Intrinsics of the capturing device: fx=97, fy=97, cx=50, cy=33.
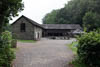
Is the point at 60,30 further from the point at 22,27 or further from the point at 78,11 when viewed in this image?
the point at 22,27

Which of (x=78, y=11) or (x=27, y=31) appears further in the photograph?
(x=78, y=11)

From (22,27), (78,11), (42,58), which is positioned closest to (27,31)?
(22,27)

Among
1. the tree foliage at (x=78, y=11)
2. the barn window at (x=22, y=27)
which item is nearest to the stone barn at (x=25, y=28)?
the barn window at (x=22, y=27)

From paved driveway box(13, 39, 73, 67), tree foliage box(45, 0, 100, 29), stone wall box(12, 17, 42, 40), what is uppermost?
tree foliage box(45, 0, 100, 29)

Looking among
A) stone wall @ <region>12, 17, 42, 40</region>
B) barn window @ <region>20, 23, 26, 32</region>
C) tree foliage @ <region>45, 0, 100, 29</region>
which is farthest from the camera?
tree foliage @ <region>45, 0, 100, 29</region>

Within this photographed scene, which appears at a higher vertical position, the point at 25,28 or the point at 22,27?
the point at 22,27

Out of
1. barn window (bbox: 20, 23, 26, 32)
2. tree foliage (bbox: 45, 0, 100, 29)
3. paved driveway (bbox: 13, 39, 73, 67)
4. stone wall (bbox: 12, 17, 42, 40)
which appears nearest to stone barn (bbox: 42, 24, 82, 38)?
tree foliage (bbox: 45, 0, 100, 29)

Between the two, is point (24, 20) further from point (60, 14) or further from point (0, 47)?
point (60, 14)

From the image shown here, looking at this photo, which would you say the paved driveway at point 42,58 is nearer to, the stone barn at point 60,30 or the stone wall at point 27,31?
the stone wall at point 27,31

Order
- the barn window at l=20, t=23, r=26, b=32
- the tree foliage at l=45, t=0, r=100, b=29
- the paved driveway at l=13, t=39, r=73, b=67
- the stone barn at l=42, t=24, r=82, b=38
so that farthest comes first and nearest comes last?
the tree foliage at l=45, t=0, r=100, b=29 → the stone barn at l=42, t=24, r=82, b=38 → the barn window at l=20, t=23, r=26, b=32 → the paved driveway at l=13, t=39, r=73, b=67

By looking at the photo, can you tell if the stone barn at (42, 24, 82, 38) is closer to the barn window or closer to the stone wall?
the barn window


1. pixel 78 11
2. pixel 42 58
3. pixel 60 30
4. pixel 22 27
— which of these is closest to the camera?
pixel 42 58

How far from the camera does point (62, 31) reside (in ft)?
132

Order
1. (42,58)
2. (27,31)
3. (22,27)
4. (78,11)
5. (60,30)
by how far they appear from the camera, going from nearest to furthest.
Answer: (42,58), (27,31), (22,27), (60,30), (78,11)
